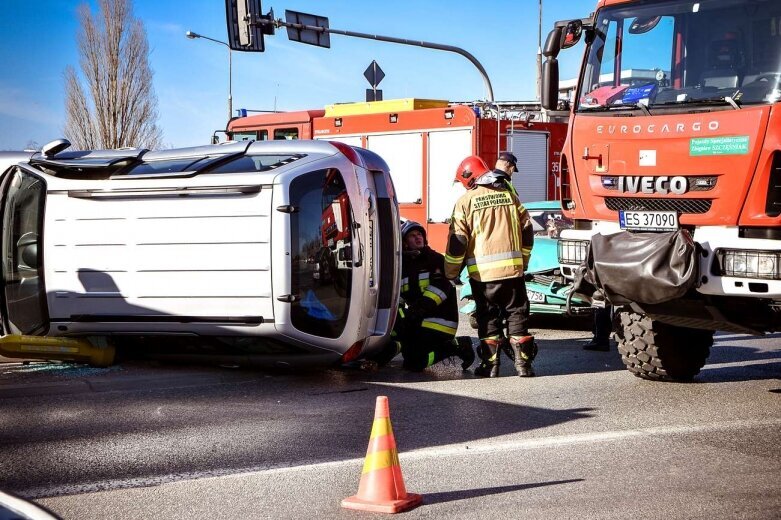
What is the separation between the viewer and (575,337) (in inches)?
460

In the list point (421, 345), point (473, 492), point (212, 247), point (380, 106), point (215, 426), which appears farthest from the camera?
point (380, 106)

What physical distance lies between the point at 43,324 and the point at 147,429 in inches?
102

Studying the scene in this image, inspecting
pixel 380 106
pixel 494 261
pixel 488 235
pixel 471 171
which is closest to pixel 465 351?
pixel 494 261

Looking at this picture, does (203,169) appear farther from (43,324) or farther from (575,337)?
(575,337)

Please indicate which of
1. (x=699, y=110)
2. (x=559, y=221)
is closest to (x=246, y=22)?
(x=559, y=221)

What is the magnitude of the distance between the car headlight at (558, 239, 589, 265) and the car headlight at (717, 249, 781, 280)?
1.25 meters

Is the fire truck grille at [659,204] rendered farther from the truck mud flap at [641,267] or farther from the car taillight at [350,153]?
the car taillight at [350,153]

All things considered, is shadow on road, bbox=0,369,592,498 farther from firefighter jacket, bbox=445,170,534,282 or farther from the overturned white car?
firefighter jacket, bbox=445,170,534,282

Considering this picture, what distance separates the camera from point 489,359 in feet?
29.9

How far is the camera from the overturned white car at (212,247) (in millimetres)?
8328

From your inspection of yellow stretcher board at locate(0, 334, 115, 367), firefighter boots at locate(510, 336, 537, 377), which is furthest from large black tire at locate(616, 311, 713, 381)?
yellow stretcher board at locate(0, 334, 115, 367)

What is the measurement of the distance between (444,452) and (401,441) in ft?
1.27

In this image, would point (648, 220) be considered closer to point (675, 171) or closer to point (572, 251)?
point (675, 171)

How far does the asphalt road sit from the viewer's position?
5281mm
